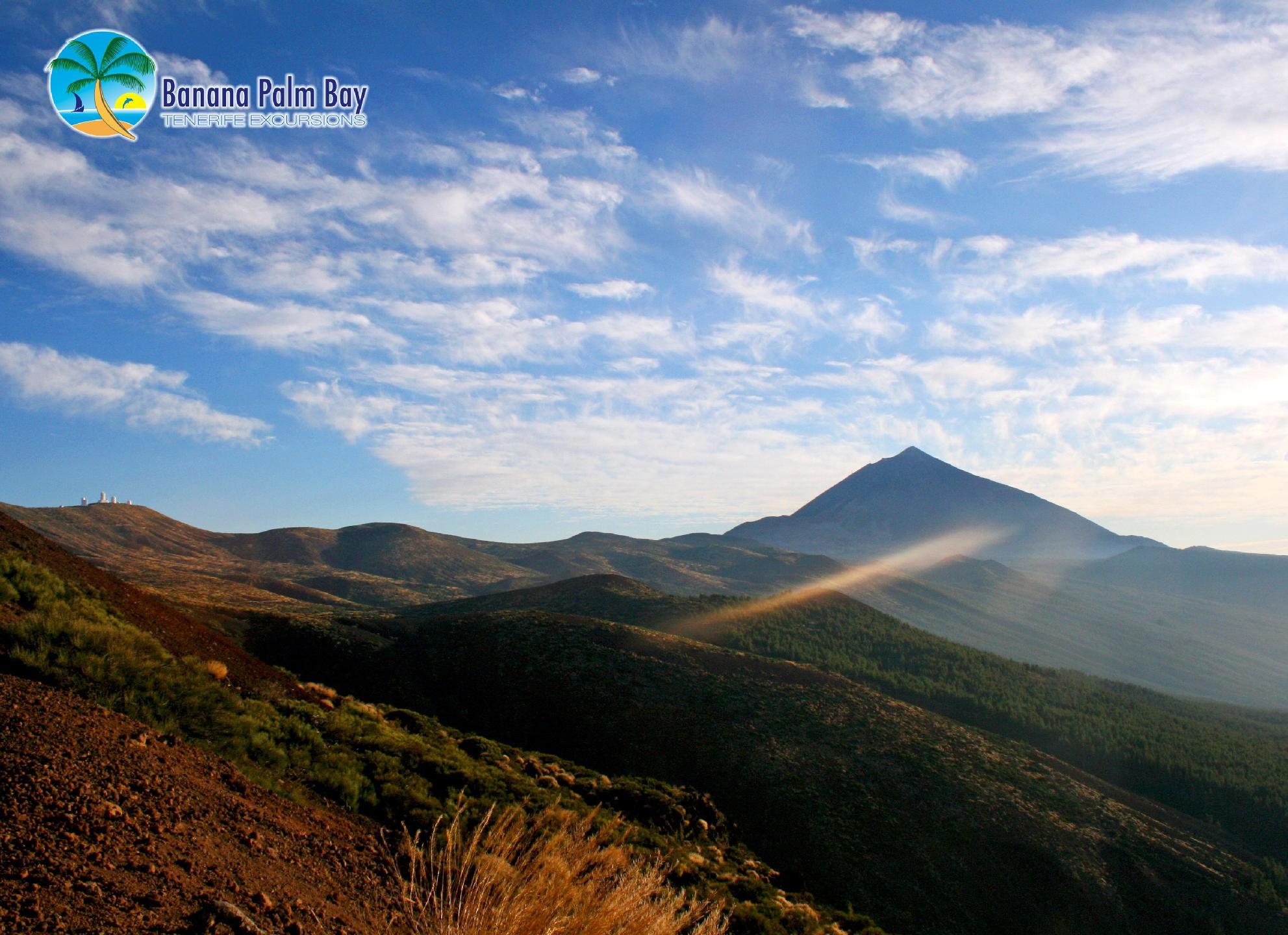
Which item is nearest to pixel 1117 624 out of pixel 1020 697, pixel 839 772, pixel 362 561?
pixel 1020 697

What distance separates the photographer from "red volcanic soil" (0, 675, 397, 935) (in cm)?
436

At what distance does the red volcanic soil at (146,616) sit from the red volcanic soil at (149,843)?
4977mm

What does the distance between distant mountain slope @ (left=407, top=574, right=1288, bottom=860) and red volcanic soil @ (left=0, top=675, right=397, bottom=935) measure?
3251cm

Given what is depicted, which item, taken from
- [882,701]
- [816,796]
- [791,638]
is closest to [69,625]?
[816,796]

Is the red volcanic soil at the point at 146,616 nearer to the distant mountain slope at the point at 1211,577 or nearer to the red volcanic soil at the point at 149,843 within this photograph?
the red volcanic soil at the point at 149,843

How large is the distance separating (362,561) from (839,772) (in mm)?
103919

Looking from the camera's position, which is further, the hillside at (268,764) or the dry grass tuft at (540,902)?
the hillside at (268,764)

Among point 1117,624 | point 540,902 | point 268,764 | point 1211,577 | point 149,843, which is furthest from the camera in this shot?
point 1211,577

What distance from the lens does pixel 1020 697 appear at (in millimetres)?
38156

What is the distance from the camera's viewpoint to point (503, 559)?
126m

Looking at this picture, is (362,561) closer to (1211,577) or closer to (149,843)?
(149,843)

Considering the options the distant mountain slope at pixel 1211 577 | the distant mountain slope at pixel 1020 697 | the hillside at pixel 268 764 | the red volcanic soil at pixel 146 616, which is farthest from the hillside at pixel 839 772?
the distant mountain slope at pixel 1211 577

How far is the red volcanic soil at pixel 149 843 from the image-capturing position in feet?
14.3

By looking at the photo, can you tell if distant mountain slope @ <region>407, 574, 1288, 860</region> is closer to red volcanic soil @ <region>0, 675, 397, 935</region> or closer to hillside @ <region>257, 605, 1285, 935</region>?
hillside @ <region>257, 605, 1285, 935</region>
